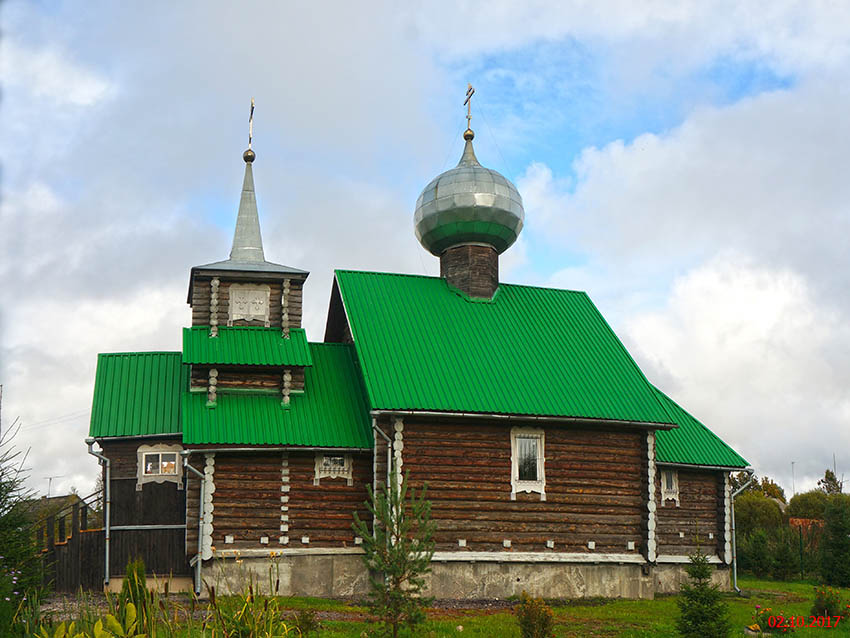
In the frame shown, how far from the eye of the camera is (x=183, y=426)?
18.3m

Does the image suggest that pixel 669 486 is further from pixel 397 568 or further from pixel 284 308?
pixel 397 568

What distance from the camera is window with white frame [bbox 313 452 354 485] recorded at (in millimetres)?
19000

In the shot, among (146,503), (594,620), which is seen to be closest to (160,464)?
(146,503)

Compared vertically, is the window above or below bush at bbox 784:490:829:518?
above

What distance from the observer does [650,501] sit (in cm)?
1988

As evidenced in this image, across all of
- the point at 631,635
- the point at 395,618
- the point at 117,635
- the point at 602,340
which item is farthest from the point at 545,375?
the point at 117,635

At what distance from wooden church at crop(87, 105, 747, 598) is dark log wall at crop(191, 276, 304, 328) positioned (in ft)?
0.12

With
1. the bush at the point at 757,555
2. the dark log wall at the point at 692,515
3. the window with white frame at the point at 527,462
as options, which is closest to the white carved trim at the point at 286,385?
the window with white frame at the point at 527,462

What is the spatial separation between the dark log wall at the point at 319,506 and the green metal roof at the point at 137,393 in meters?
3.00

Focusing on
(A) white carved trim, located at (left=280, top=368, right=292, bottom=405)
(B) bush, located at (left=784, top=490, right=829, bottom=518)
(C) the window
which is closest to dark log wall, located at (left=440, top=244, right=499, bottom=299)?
(A) white carved trim, located at (left=280, top=368, right=292, bottom=405)

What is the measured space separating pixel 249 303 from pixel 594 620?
35.4ft

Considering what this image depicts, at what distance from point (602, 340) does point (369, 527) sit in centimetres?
809

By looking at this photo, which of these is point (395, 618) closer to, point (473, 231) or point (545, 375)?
point (545, 375)

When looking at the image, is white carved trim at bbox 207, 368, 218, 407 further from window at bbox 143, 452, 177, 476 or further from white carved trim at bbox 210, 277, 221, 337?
window at bbox 143, 452, 177, 476
